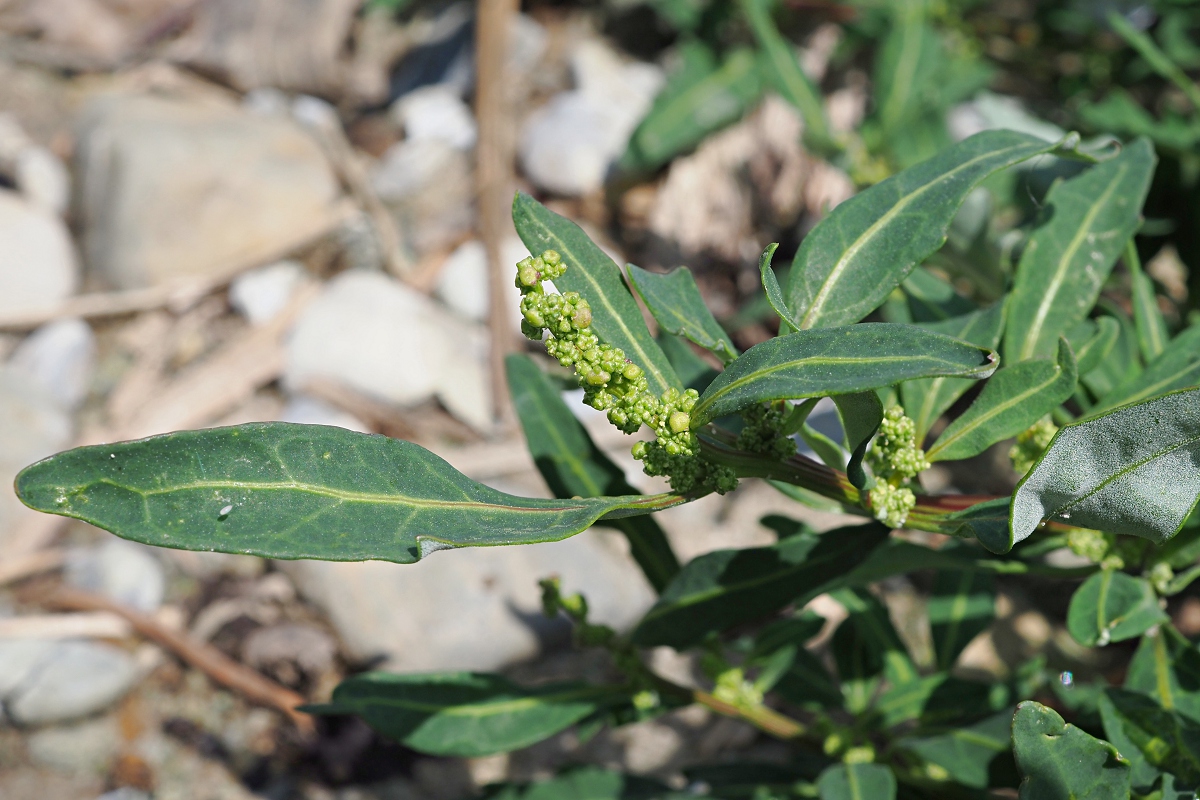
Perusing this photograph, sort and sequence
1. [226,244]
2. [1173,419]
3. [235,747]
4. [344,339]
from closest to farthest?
[1173,419]
[235,747]
[344,339]
[226,244]

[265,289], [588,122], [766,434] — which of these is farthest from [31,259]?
[766,434]

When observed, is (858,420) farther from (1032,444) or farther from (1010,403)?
(1032,444)

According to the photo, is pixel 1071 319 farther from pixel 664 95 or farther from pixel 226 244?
pixel 226 244

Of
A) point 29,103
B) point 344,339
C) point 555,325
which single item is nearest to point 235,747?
point 344,339

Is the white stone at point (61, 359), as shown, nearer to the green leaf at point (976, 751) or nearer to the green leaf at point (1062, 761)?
the green leaf at point (976, 751)

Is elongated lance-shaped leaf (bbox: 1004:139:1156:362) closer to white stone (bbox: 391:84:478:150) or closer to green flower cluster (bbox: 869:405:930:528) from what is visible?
green flower cluster (bbox: 869:405:930:528)

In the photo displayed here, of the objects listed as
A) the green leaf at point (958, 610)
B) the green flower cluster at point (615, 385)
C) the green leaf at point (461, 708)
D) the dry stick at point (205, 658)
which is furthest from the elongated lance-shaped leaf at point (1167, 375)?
the dry stick at point (205, 658)
